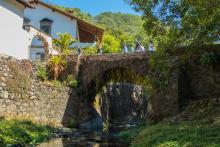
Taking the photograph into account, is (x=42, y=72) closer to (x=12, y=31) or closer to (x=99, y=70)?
(x=12, y=31)

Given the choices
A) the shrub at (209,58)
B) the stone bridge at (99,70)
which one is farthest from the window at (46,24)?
the shrub at (209,58)

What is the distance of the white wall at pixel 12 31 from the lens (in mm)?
27375

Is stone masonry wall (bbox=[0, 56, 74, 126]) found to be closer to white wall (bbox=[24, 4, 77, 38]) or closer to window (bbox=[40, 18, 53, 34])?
white wall (bbox=[24, 4, 77, 38])

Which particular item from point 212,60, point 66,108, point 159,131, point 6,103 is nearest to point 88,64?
point 66,108

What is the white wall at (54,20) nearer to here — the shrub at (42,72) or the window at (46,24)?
the window at (46,24)

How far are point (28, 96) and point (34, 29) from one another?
25.1 ft

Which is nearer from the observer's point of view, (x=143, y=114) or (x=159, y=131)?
(x=159, y=131)

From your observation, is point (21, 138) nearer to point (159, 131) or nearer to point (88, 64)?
point (159, 131)

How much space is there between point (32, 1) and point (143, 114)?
687 inches

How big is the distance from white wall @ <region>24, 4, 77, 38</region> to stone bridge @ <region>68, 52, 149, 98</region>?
9.90 meters

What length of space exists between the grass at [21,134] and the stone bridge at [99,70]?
9.44 m

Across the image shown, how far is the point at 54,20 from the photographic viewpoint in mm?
41562

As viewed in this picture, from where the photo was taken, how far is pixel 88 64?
32.1 meters

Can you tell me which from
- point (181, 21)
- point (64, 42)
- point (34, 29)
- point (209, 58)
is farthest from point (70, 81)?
point (181, 21)
